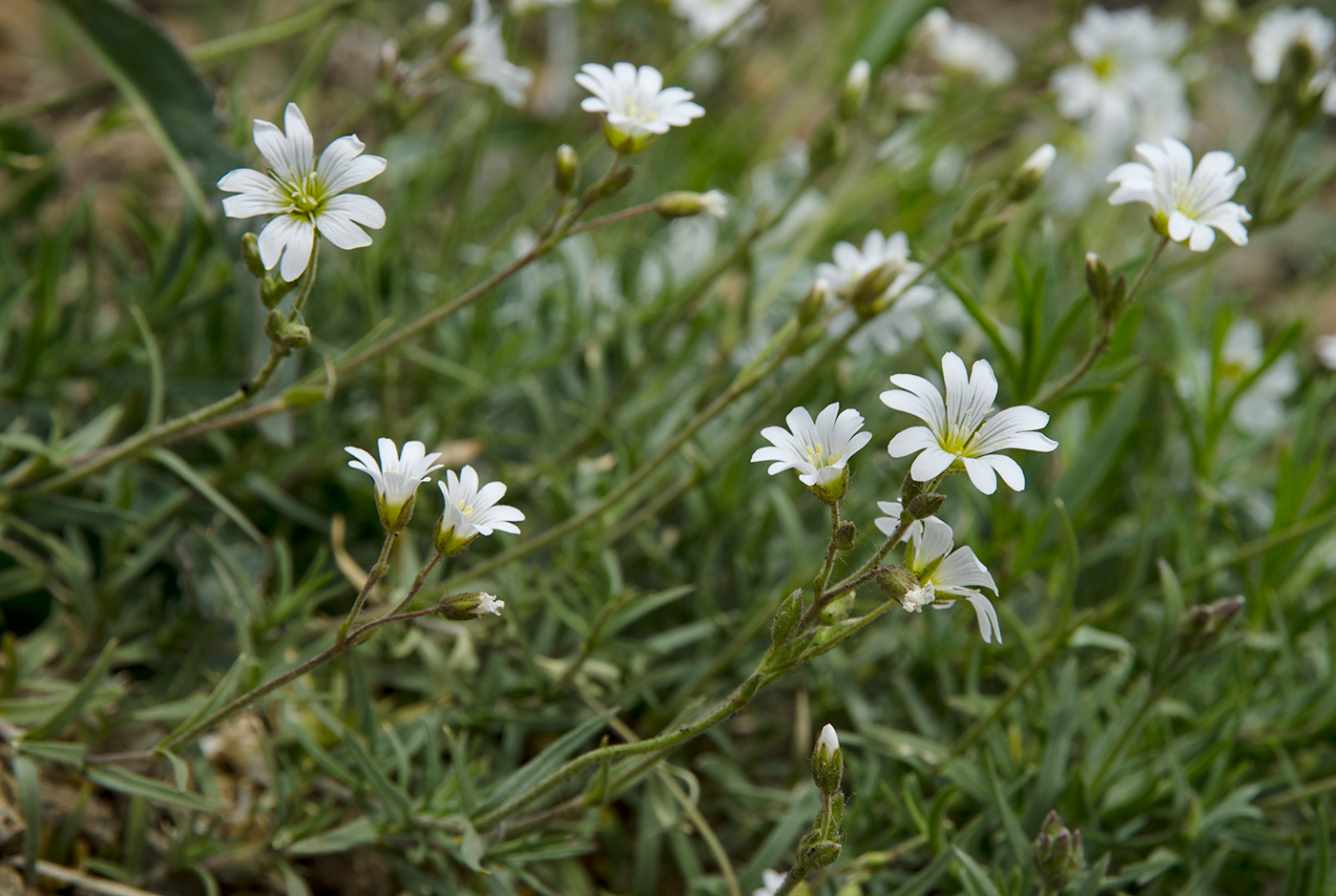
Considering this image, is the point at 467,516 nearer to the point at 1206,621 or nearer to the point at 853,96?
the point at 1206,621

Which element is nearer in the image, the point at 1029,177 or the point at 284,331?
the point at 284,331

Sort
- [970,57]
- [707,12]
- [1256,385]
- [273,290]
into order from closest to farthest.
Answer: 1. [273,290]
2. [1256,385]
3. [707,12]
4. [970,57]

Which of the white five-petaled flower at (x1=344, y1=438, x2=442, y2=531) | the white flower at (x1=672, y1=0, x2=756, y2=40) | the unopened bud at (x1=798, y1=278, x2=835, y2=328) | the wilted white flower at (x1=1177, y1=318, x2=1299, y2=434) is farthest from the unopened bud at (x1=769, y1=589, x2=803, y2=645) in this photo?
the white flower at (x1=672, y1=0, x2=756, y2=40)

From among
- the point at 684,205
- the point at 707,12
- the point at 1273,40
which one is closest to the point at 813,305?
the point at 684,205

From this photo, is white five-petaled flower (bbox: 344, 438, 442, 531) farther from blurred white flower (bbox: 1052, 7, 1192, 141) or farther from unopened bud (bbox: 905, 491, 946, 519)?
blurred white flower (bbox: 1052, 7, 1192, 141)

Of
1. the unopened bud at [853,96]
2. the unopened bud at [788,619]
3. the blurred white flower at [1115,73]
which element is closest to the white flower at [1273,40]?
the blurred white flower at [1115,73]

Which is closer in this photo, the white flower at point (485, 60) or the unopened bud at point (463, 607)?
the unopened bud at point (463, 607)

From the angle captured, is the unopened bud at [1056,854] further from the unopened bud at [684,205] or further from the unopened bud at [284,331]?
the unopened bud at [284,331]
